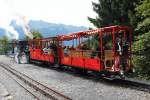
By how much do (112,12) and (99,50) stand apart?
38.5 ft

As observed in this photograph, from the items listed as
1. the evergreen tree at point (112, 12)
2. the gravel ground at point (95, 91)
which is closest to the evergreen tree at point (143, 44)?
the gravel ground at point (95, 91)

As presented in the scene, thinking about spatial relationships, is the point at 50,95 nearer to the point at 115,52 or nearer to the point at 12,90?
the point at 12,90

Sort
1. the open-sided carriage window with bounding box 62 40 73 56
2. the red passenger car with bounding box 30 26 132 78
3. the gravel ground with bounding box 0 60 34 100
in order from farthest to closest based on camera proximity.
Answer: the open-sided carriage window with bounding box 62 40 73 56 < the red passenger car with bounding box 30 26 132 78 < the gravel ground with bounding box 0 60 34 100

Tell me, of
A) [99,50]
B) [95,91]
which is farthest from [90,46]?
[95,91]

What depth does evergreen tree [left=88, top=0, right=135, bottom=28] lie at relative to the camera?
3027cm

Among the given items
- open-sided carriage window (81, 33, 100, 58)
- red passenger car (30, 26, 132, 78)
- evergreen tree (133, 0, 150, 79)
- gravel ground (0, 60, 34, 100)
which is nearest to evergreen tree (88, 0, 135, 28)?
red passenger car (30, 26, 132, 78)

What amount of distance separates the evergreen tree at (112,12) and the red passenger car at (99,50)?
16.5 feet

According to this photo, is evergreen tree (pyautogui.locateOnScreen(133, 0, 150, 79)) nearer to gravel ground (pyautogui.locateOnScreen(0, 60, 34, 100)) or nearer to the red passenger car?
the red passenger car

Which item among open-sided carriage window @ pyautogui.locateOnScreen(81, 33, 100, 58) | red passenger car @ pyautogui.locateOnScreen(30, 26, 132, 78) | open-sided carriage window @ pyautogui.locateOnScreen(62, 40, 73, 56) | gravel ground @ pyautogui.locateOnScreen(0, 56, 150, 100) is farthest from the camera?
open-sided carriage window @ pyautogui.locateOnScreen(62, 40, 73, 56)

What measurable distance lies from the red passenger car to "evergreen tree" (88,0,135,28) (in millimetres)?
5019

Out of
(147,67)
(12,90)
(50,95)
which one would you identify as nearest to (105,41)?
(147,67)

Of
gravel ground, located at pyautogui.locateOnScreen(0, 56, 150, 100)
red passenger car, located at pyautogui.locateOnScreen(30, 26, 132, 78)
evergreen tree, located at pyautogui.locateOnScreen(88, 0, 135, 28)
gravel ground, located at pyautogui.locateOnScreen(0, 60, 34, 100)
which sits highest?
evergreen tree, located at pyautogui.locateOnScreen(88, 0, 135, 28)

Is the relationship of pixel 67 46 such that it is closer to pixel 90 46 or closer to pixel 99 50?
pixel 90 46

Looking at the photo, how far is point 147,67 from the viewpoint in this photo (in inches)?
902
